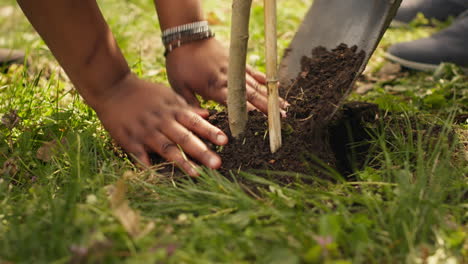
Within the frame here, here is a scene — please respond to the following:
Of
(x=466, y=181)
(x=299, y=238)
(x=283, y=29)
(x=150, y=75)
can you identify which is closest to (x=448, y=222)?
(x=466, y=181)

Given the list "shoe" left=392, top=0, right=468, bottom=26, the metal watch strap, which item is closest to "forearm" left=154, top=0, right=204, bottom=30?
the metal watch strap

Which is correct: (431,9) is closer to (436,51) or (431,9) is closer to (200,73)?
(436,51)

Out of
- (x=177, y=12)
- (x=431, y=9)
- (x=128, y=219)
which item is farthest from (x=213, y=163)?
(x=431, y=9)

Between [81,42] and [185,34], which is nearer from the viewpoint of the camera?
[81,42]

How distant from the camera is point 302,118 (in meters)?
1.60

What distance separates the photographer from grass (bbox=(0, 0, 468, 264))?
39.6 inches

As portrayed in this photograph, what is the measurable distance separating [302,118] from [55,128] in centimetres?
91

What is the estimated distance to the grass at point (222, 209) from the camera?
1.01 metres

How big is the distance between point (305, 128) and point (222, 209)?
0.45 meters

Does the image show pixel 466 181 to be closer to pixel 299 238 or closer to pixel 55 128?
pixel 299 238

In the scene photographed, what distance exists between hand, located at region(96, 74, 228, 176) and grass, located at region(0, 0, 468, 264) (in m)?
0.08

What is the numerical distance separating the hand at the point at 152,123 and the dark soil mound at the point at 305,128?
0.28 ft

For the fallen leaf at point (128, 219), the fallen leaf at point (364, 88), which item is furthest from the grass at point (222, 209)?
the fallen leaf at point (364, 88)

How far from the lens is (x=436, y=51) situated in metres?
2.64
